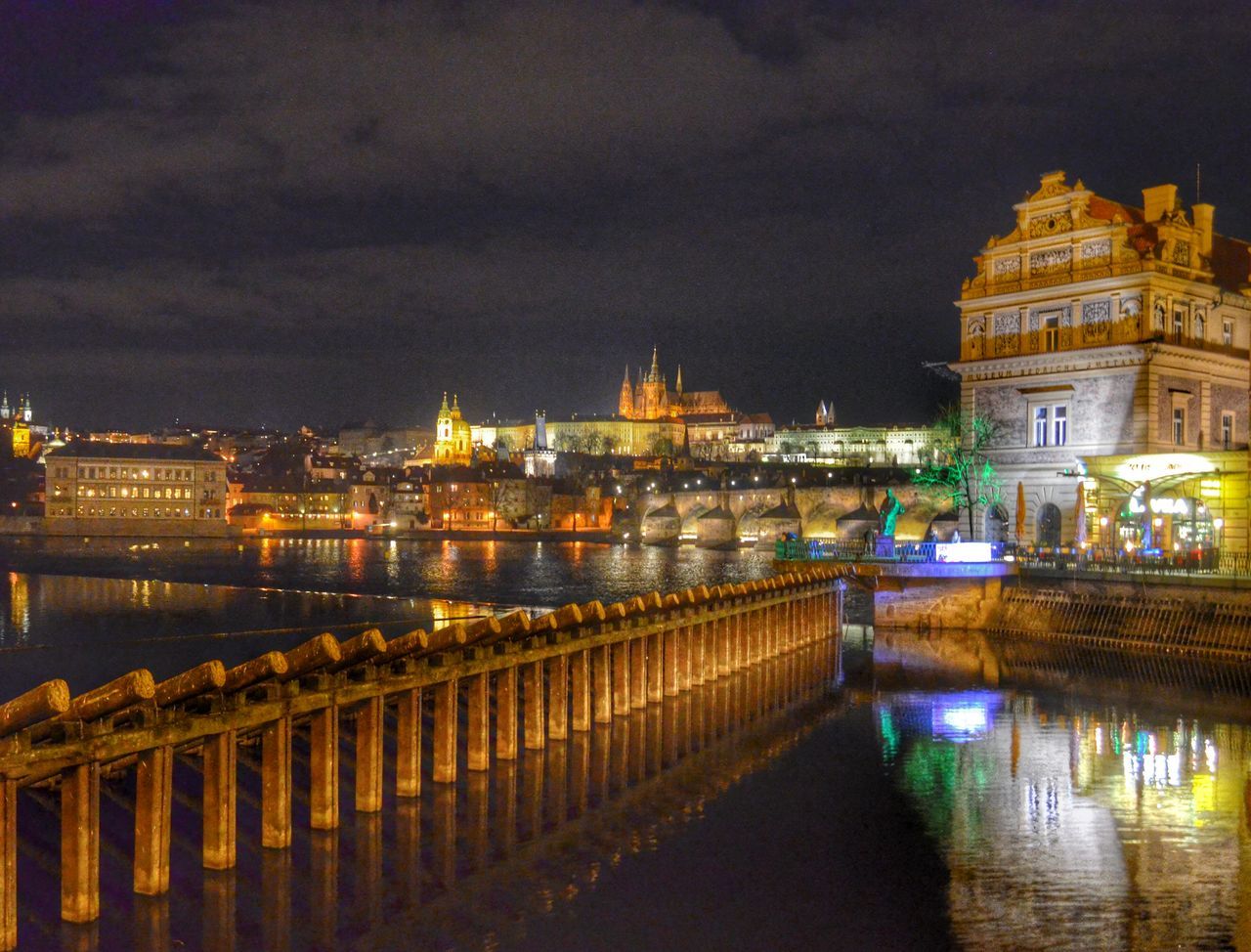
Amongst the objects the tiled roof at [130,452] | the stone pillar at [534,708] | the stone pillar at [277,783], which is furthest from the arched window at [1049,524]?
the tiled roof at [130,452]

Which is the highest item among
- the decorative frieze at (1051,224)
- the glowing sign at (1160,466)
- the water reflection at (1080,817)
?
the decorative frieze at (1051,224)

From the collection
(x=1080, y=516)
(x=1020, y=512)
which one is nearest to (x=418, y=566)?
(x=1020, y=512)

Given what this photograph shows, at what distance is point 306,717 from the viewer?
1947 cm

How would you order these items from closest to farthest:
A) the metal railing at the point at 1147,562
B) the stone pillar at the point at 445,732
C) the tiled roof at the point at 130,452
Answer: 1. the stone pillar at the point at 445,732
2. the metal railing at the point at 1147,562
3. the tiled roof at the point at 130,452

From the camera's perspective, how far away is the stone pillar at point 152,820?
1505cm

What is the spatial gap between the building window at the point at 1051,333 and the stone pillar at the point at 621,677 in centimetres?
3265

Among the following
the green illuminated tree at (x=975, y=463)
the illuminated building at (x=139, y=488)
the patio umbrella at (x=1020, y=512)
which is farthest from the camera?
the illuminated building at (x=139, y=488)

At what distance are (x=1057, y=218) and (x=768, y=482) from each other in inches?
5345

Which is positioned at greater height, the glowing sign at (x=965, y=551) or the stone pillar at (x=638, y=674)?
the glowing sign at (x=965, y=551)

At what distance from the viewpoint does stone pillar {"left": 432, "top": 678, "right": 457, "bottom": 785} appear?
21.4 metres

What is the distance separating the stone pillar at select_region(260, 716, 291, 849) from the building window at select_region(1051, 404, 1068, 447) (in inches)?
1716

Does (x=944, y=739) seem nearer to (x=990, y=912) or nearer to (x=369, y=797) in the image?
(x=990, y=912)

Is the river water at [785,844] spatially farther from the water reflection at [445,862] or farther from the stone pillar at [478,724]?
the stone pillar at [478,724]

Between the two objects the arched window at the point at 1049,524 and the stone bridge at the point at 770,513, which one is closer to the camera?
the arched window at the point at 1049,524
